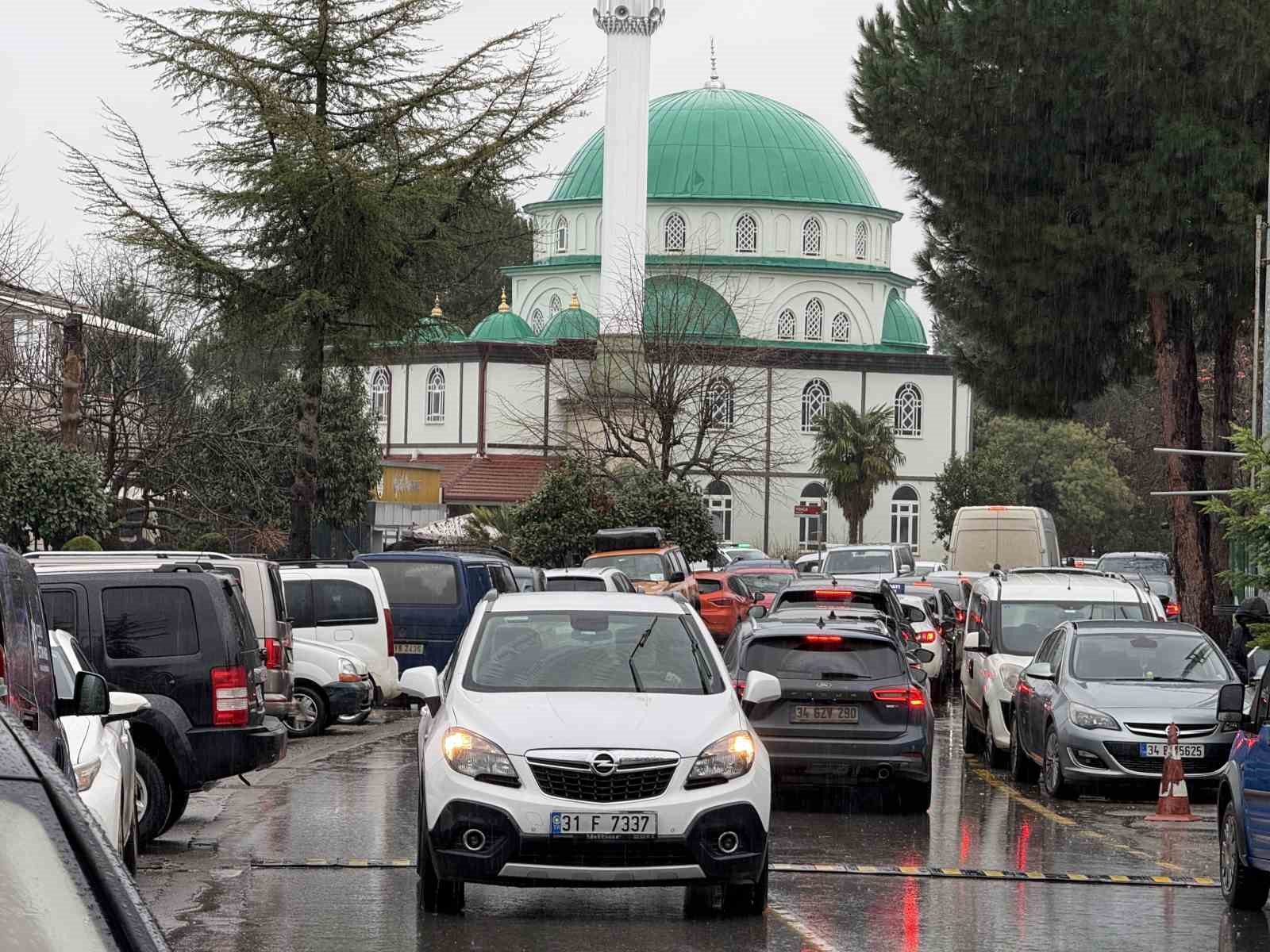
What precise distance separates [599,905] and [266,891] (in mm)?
1737

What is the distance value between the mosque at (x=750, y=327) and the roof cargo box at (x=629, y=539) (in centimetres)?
4357

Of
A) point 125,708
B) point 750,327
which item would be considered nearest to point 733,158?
point 750,327

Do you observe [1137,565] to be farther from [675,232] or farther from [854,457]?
[675,232]

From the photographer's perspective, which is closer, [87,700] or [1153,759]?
Answer: [87,700]

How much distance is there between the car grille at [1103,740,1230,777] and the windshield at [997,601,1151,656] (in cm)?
417

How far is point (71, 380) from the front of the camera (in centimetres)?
2648

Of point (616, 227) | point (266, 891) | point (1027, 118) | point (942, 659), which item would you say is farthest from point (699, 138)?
point (266, 891)

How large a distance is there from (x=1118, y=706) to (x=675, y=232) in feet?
275

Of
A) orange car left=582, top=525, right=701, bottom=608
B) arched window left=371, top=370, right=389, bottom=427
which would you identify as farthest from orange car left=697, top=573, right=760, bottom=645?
arched window left=371, top=370, right=389, bottom=427

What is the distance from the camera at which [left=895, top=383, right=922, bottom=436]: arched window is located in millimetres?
97438

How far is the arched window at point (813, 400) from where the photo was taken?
95.1 meters

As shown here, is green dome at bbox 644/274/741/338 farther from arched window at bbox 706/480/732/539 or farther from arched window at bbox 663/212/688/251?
arched window at bbox 663/212/688/251

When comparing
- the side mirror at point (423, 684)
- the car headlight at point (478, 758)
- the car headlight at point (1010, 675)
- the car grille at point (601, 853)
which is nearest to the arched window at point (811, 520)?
the car headlight at point (1010, 675)

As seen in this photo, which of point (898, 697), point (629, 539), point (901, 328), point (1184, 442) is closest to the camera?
point (898, 697)
